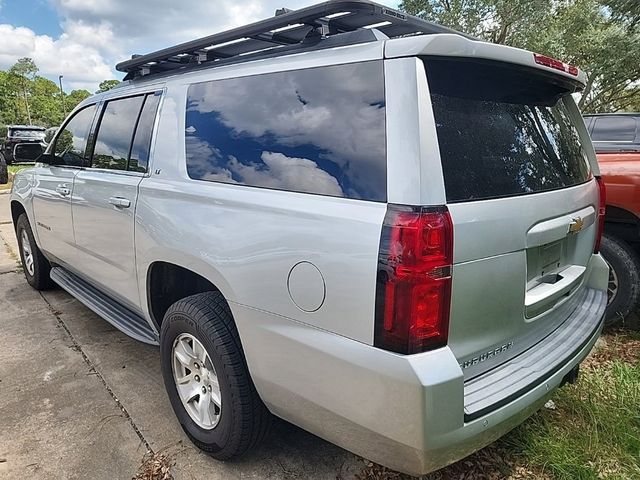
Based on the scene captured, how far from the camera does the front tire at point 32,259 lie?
4.73 m

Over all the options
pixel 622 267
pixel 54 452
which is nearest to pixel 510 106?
pixel 622 267

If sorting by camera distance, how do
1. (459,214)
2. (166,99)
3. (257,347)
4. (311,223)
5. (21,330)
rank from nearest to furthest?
(459,214) < (311,223) < (257,347) < (166,99) < (21,330)

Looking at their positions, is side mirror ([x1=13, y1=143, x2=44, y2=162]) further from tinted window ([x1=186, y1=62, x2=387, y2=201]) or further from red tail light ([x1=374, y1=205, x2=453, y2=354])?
red tail light ([x1=374, y1=205, x2=453, y2=354])

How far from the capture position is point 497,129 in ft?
6.32

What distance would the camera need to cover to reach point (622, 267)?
369 cm

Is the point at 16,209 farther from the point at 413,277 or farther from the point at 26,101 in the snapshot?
the point at 26,101

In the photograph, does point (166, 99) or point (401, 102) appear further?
point (166, 99)

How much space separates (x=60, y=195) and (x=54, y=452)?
2014 mm

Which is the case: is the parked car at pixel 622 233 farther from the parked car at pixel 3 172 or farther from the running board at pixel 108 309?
the parked car at pixel 3 172

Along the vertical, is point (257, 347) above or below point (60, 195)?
below

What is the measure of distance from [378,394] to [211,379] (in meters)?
1.08

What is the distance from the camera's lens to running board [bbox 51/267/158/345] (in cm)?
296

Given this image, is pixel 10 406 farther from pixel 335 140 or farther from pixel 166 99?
pixel 335 140

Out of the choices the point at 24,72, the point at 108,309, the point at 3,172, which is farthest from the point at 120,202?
the point at 24,72
